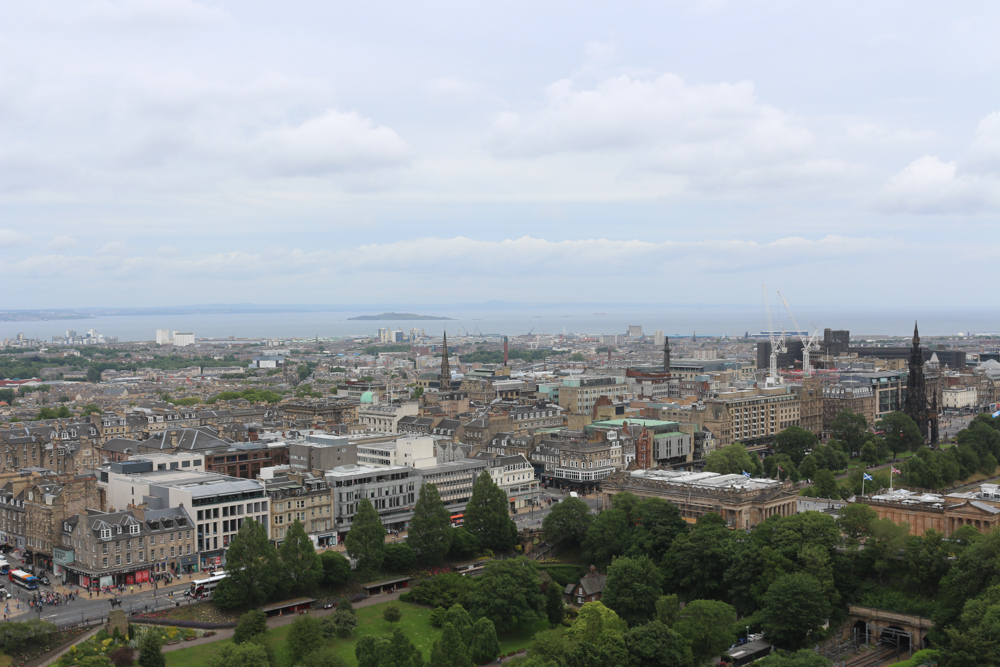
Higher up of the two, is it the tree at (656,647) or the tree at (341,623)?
the tree at (656,647)

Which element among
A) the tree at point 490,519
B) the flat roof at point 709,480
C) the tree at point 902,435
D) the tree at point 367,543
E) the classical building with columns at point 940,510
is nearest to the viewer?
the classical building with columns at point 940,510

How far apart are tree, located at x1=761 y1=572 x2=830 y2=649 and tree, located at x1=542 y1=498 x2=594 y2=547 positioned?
68.8ft

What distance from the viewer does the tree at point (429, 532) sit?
235 ft

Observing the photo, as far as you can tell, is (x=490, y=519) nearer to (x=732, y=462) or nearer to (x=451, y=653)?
(x=451, y=653)

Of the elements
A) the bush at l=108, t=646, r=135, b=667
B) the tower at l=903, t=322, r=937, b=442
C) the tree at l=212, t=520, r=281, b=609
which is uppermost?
the tower at l=903, t=322, r=937, b=442

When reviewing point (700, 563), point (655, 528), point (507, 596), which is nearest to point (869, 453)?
point (655, 528)

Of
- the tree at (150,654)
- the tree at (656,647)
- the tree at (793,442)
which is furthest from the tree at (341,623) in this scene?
the tree at (793,442)

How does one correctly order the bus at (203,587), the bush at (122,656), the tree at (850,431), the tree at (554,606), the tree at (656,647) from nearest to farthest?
the bush at (122,656) < the tree at (656,647) < the bus at (203,587) < the tree at (554,606) < the tree at (850,431)

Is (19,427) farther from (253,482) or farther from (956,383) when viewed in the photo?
(956,383)

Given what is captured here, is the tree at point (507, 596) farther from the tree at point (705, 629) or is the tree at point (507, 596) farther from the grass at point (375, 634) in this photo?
the tree at point (705, 629)

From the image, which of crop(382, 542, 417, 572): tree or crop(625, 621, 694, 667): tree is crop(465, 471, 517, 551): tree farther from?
crop(625, 621, 694, 667): tree

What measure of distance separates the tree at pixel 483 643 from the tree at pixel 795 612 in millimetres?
16516

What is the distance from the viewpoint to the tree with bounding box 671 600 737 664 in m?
54.1

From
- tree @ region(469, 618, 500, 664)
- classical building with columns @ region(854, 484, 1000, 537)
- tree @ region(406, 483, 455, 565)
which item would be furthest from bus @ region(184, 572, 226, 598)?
classical building with columns @ region(854, 484, 1000, 537)
